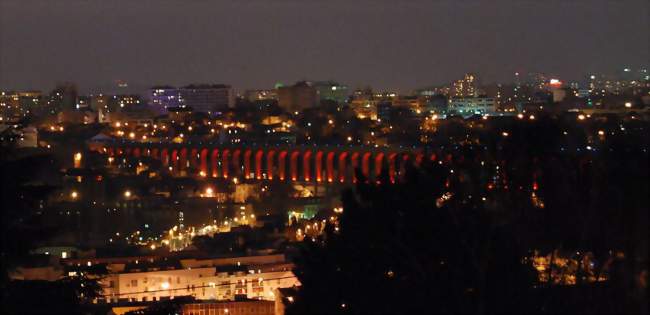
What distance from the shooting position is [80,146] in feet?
89.4

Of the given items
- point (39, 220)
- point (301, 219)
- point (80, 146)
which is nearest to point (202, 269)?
point (301, 219)

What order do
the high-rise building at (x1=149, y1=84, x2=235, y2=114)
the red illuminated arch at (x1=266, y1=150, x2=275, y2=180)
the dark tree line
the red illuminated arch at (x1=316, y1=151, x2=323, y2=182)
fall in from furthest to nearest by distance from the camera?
the high-rise building at (x1=149, y1=84, x2=235, y2=114)
the red illuminated arch at (x1=266, y1=150, x2=275, y2=180)
the red illuminated arch at (x1=316, y1=151, x2=323, y2=182)
the dark tree line

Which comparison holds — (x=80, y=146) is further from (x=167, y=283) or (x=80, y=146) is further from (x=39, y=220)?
(x=39, y=220)

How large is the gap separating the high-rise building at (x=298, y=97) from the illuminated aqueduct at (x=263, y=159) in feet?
44.2

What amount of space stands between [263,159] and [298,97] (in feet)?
A: 53.8

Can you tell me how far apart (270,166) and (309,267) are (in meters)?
19.8

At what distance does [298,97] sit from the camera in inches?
1640

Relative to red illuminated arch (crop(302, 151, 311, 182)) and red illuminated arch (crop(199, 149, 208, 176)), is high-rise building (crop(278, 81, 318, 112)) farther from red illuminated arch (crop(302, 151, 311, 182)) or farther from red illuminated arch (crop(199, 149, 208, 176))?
red illuminated arch (crop(302, 151, 311, 182))

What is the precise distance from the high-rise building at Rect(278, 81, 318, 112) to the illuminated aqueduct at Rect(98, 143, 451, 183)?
44.2ft

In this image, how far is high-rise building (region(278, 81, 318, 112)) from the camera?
41.1m

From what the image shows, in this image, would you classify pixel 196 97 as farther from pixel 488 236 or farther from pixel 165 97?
pixel 488 236

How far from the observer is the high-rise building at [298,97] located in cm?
4106

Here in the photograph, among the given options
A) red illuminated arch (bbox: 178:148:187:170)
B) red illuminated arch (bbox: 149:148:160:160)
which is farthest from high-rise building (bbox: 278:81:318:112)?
red illuminated arch (bbox: 178:148:187:170)

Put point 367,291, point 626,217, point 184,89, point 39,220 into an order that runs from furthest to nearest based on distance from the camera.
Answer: point 184,89 < point 367,291 < point 39,220 < point 626,217
